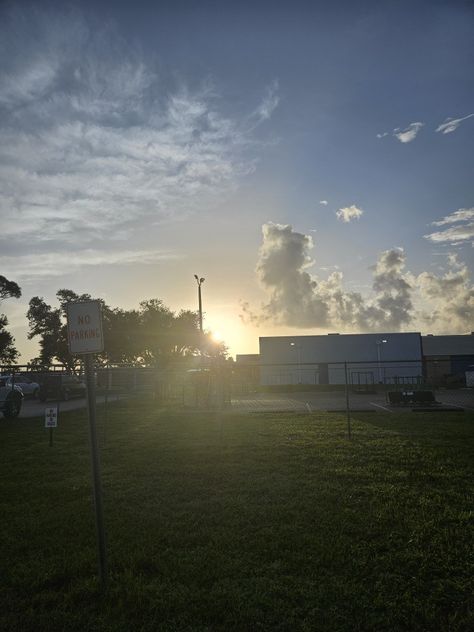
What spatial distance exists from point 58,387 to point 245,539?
77.7ft

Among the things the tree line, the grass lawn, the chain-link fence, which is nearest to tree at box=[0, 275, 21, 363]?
the tree line

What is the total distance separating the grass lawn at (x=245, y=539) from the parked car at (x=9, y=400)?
341 inches

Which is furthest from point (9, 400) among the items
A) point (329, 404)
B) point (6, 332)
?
point (6, 332)

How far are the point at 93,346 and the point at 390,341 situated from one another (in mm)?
47494

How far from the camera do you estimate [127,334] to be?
55.8 m

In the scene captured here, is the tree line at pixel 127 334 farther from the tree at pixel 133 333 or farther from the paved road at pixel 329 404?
the paved road at pixel 329 404

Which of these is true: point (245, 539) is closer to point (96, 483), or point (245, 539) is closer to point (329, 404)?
point (96, 483)

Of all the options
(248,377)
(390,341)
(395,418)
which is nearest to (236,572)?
(395,418)

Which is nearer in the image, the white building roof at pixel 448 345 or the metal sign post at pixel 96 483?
the metal sign post at pixel 96 483

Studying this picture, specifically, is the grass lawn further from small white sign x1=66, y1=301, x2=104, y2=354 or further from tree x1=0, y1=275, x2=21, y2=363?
tree x1=0, y1=275, x2=21, y2=363

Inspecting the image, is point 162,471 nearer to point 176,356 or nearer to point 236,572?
point 236,572

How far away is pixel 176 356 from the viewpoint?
5825 cm

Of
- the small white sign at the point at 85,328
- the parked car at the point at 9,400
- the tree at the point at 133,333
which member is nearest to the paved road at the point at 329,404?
the parked car at the point at 9,400

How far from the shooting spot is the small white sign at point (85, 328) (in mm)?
4223
